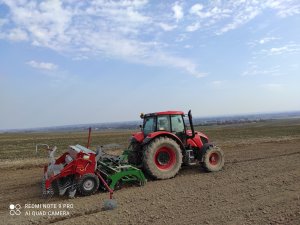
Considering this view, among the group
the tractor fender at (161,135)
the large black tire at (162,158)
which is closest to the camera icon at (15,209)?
the large black tire at (162,158)

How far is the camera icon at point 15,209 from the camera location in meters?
7.28

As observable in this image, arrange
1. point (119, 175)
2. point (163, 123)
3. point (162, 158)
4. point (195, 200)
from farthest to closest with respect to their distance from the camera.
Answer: point (163, 123) → point (162, 158) → point (119, 175) → point (195, 200)

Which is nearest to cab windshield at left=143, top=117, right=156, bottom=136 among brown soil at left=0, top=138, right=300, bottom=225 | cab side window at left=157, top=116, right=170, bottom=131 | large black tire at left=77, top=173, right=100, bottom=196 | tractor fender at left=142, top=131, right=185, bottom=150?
cab side window at left=157, top=116, right=170, bottom=131

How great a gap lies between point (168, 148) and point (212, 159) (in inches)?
66.4

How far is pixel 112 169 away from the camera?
9031 mm

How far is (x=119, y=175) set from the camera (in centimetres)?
888

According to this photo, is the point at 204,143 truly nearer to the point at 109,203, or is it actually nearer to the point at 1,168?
the point at 109,203

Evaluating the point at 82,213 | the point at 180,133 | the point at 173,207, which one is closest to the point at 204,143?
the point at 180,133

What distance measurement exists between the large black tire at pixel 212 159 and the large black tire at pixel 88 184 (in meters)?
3.60

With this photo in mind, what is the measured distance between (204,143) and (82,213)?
5.49 metres

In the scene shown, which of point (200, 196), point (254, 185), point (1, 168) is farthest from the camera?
point (1, 168)

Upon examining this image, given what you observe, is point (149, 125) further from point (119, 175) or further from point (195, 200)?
point (195, 200)

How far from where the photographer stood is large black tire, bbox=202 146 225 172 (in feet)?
34.8

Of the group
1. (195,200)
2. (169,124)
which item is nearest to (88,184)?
(195,200)
